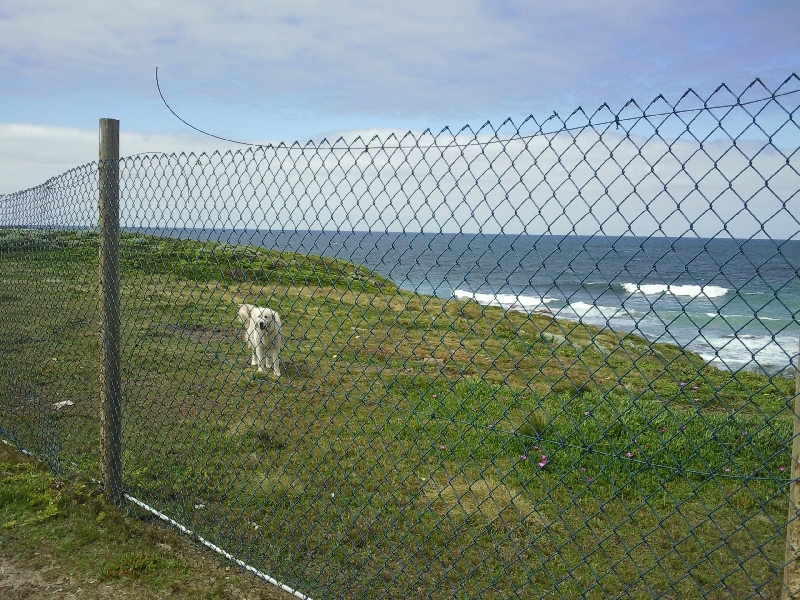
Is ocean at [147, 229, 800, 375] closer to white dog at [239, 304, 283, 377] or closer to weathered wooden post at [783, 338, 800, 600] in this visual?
weathered wooden post at [783, 338, 800, 600]

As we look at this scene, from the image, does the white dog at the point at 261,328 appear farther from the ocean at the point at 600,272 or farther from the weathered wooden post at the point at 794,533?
the weathered wooden post at the point at 794,533

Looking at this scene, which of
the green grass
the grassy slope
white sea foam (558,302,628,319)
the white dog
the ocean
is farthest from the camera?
the white dog

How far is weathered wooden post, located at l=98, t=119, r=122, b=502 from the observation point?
4141 millimetres

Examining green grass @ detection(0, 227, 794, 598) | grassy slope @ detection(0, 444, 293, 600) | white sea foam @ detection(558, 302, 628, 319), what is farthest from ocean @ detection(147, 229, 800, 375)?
grassy slope @ detection(0, 444, 293, 600)

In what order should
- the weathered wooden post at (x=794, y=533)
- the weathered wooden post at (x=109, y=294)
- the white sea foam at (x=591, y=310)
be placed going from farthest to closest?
the weathered wooden post at (x=109, y=294)
the white sea foam at (x=591, y=310)
the weathered wooden post at (x=794, y=533)

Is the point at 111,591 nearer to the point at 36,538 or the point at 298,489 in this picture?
the point at 36,538

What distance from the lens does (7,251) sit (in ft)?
24.2

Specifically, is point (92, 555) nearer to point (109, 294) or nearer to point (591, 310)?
point (109, 294)

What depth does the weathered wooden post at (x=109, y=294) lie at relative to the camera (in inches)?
163

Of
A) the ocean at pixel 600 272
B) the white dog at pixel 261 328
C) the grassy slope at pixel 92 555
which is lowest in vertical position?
the grassy slope at pixel 92 555

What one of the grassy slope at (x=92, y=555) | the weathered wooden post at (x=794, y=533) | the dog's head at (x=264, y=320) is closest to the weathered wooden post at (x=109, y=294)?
the grassy slope at (x=92, y=555)

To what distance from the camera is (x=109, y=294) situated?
13.8 feet

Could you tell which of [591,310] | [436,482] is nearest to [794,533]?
[436,482]

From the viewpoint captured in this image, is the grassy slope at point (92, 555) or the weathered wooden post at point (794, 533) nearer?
the weathered wooden post at point (794, 533)
